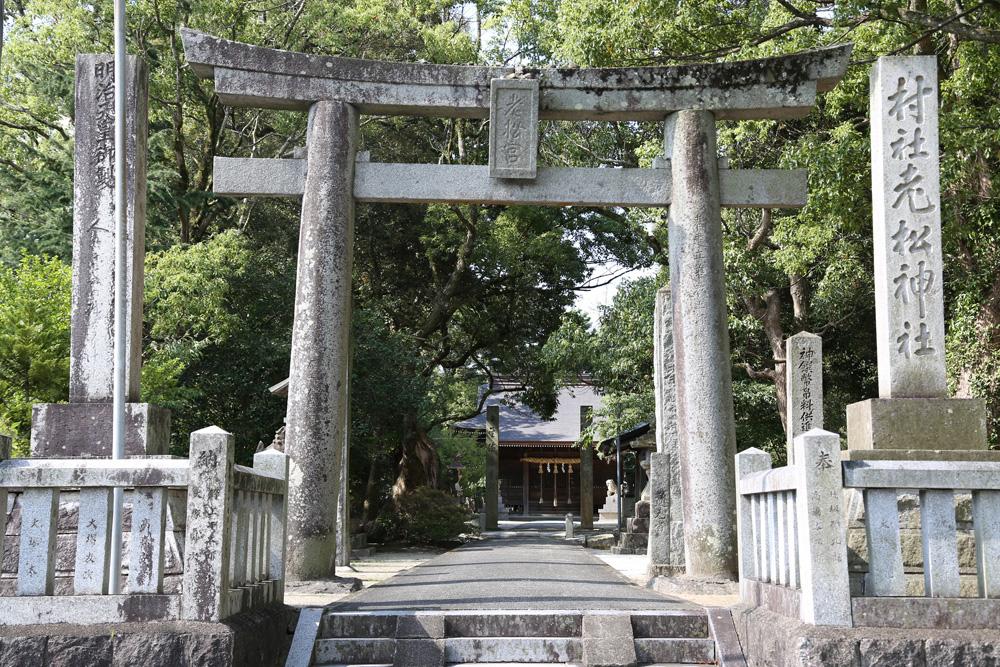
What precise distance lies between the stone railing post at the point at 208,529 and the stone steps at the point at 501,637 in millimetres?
1192

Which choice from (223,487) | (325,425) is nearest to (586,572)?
(325,425)

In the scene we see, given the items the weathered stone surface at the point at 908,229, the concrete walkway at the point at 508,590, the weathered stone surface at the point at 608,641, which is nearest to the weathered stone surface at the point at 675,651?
the weathered stone surface at the point at 608,641

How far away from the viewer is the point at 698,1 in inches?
520

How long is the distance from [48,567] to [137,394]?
2151 millimetres

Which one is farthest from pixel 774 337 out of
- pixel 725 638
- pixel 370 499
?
pixel 725 638

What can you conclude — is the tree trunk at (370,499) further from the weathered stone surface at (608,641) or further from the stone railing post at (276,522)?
the weathered stone surface at (608,641)

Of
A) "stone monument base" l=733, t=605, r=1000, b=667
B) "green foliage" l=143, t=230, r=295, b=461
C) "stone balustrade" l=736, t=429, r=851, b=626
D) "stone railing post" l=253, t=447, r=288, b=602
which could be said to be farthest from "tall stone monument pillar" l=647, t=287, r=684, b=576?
"green foliage" l=143, t=230, r=295, b=461

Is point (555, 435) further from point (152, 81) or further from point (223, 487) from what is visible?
point (223, 487)

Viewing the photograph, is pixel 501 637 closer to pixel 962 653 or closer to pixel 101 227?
pixel 962 653

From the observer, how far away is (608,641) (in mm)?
6219

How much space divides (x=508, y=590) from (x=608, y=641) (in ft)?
6.40

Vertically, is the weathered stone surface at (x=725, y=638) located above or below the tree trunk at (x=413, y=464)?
below

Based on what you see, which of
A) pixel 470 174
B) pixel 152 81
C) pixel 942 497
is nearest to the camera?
pixel 942 497

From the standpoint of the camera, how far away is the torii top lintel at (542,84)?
30.2 ft
